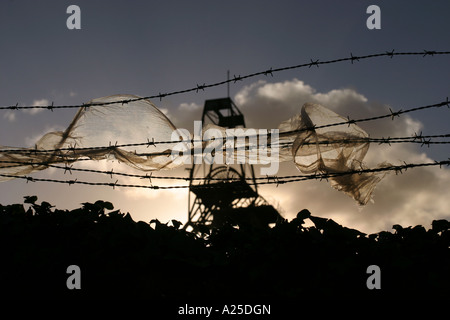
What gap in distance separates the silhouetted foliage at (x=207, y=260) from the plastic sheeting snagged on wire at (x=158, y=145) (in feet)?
4.96

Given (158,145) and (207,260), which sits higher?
(158,145)

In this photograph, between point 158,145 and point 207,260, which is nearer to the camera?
point 207,260

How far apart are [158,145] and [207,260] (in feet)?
8.51

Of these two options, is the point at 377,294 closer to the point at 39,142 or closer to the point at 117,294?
the point at 117,294

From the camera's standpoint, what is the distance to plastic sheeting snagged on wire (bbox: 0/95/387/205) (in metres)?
5.84

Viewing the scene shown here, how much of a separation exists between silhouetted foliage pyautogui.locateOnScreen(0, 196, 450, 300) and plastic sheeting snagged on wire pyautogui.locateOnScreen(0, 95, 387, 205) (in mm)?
1511

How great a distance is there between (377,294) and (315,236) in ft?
2.72

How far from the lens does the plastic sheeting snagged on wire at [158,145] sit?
5840 mm

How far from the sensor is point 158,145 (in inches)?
252

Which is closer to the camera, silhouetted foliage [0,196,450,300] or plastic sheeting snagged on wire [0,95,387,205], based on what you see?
silhouetted foliage [0,196,450,300]

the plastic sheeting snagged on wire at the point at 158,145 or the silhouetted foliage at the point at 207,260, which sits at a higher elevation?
the plastic sheeting snagged on wire at the point at 158,145

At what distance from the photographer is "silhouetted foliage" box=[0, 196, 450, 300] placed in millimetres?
4105

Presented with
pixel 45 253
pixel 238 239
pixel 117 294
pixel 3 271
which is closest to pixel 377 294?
pixel 238 239

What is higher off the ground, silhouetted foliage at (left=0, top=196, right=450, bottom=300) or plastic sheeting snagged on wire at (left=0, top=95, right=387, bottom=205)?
plastic sheeting snagged on wire at (left=0, top=95, right=387, bottom=205)
